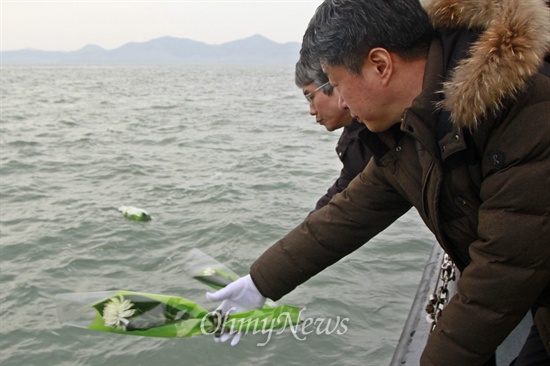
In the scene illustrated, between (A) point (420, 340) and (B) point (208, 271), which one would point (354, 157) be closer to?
(A) point (420, 340)

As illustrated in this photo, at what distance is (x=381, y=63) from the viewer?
1764 millimetres

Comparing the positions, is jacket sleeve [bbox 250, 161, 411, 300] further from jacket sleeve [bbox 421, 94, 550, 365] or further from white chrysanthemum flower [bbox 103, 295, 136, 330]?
white chrysanthemum flower [bbox 103, 295, 136, 330]

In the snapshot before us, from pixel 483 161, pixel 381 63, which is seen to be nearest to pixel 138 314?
pixel 381 63

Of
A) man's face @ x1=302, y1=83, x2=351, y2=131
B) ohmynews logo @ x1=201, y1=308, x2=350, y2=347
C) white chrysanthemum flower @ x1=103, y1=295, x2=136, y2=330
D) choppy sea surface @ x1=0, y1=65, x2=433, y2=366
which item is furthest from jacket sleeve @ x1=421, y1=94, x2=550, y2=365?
choppy sea surface @ x1=0, y1=65, x2=433, y2=366

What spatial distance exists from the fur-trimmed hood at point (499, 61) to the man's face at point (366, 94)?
230 mm

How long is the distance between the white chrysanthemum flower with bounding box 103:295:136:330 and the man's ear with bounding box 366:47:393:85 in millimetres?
3090

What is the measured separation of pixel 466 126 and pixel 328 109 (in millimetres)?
1946

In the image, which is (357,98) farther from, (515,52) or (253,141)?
(253,141)

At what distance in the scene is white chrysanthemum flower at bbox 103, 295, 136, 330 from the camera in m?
4.27

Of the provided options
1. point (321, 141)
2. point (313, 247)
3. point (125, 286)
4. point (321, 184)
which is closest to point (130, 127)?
point (321, 141)

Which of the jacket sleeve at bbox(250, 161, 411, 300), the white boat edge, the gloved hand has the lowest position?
the white boat edge

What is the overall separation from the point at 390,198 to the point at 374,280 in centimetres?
451

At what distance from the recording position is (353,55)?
69.6 inches

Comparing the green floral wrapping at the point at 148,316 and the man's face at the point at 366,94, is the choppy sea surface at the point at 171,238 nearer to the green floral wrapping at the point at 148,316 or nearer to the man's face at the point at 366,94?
the green floral wrapping at the point at 148,316
